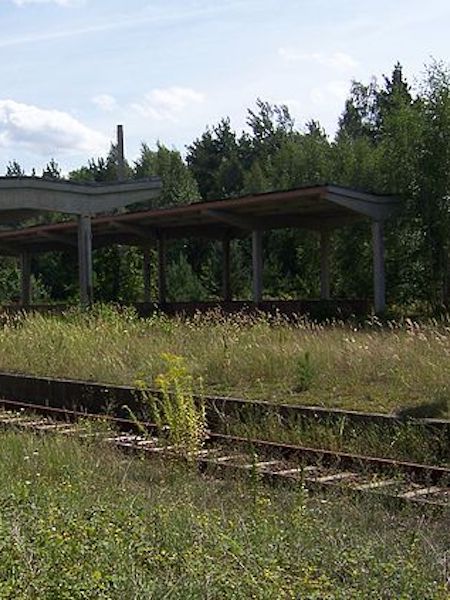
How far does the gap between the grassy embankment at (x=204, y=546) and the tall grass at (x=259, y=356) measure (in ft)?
16.4

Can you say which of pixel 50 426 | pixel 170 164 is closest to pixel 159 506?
pixel 50 426

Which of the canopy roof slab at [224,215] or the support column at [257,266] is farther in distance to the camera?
the support column at [257,266]

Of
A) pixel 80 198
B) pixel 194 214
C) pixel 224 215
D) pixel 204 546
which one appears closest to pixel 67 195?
pixel 80 198

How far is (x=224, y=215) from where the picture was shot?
33.1m

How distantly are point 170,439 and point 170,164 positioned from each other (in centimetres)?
7846

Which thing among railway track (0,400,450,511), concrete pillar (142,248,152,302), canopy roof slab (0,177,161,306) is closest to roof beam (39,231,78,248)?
concrete pillar (142,248,152,302)

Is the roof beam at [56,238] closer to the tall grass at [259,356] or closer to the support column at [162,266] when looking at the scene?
the support column at [162,266]

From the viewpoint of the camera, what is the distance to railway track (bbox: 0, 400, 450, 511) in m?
9.02

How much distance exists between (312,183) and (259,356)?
130 ft

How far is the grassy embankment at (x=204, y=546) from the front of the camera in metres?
4.84

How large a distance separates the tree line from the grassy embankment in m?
23.9

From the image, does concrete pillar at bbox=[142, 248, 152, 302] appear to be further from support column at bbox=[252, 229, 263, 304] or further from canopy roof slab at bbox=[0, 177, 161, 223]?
canopy roof slab at bbox=[0, 177, 161, 223]

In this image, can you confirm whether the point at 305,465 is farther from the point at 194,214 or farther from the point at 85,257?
the point at 194,214

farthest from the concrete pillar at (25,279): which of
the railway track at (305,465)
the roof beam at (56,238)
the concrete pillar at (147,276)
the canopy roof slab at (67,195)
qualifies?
the railway track at (305,465)
